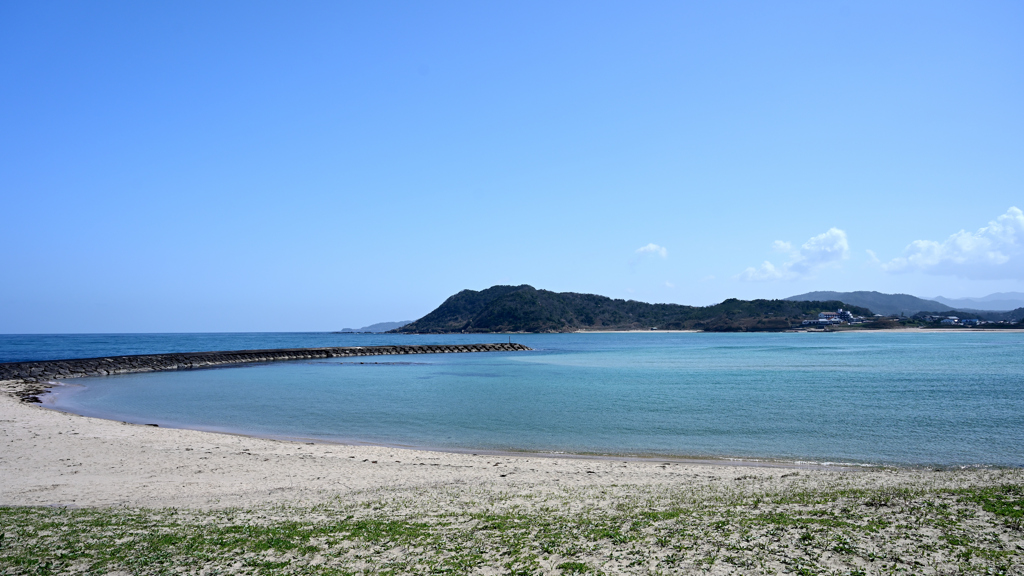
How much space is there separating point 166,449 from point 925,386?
34117 millimetres

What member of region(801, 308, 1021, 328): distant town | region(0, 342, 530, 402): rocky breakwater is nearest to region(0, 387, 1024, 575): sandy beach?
region(0, 342, 530, 402): rocky breakwater

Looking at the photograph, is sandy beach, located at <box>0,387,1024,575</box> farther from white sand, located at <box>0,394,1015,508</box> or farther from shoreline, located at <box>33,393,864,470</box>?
shoreline, located at <box>33,393,864,470</box>

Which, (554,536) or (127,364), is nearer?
(554,536)

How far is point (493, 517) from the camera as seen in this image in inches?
337

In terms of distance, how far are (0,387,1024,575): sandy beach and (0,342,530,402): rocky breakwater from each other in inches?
941

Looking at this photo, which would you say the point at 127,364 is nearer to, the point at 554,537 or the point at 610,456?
the point at 610,456

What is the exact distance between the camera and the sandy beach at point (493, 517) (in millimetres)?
6430

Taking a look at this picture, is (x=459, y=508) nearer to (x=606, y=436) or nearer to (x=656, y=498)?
(x=656, y=498)

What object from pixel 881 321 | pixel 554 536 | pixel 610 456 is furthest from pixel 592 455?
pixel 881 321

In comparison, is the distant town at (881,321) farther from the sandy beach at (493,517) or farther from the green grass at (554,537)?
the green grass at (554,537)

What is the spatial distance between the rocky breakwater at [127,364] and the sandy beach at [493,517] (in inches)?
941

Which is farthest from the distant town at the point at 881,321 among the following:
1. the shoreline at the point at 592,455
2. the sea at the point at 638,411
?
the shoreline at the point at 592,455

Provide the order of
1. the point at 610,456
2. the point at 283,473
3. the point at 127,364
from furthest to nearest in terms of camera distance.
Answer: the point at 127,364 → the point at 610,456 → the point at 283,473

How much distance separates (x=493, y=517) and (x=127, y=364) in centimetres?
Result: 5555
